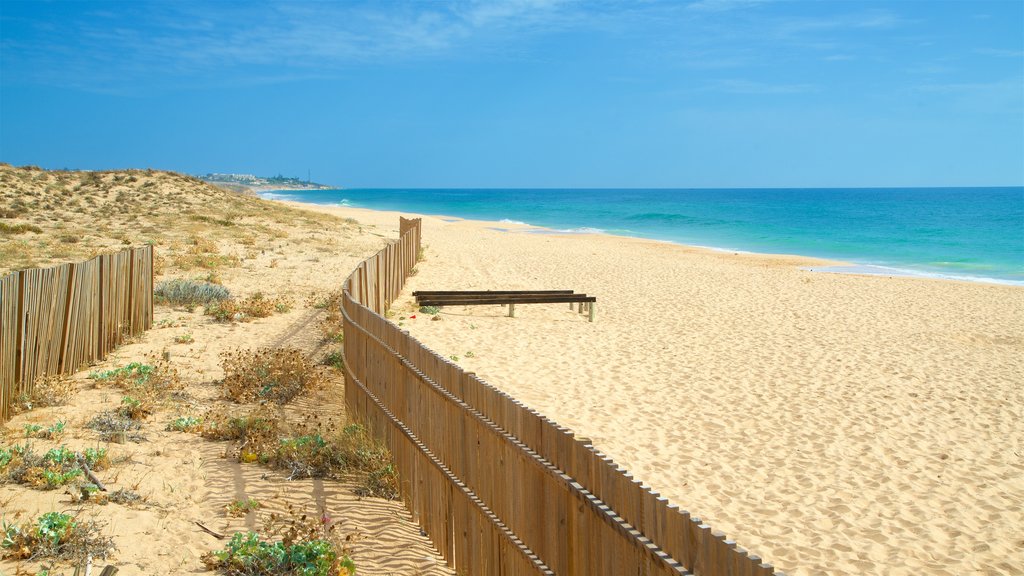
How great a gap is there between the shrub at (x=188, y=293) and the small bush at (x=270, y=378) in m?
4.79

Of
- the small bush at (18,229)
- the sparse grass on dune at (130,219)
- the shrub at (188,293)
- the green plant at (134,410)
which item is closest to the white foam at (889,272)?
the sparse grass on dune at (130,219)

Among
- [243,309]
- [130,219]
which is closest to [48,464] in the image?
[243,309]

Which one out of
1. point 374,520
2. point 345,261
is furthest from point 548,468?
point 345,261

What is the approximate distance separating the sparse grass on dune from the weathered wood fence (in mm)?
12710

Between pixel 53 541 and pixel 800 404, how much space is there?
24.6ft

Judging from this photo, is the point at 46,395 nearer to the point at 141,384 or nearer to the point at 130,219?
the point at 141,384

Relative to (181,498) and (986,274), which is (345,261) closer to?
(181,498)

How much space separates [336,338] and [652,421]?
4.84m

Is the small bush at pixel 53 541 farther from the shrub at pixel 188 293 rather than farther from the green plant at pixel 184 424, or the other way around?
the shrub at pixel 188 293

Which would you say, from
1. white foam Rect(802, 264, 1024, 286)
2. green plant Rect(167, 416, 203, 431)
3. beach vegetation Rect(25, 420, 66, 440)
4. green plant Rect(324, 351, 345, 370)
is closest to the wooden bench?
green plant Rect(324, 351, 345, 370)

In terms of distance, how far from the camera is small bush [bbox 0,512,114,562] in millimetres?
4410

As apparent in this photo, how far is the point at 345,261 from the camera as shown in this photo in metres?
21.0

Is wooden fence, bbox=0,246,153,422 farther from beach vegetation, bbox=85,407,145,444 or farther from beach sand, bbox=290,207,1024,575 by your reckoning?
beach sand, bbox=290,207,1024,575

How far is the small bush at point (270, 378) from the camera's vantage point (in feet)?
26.7
